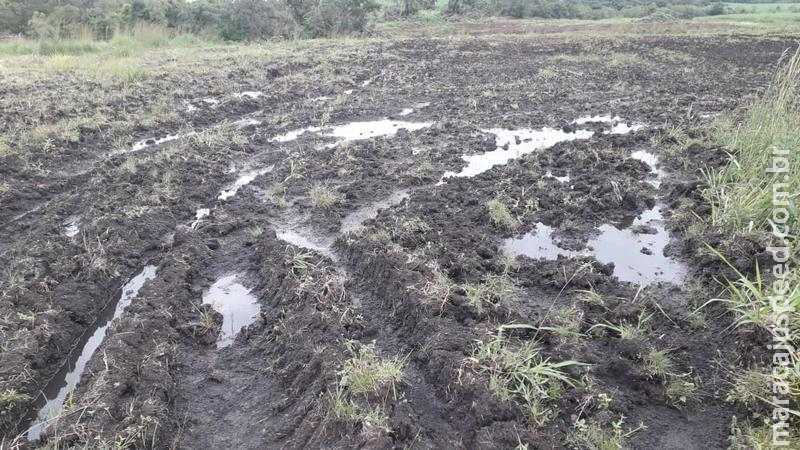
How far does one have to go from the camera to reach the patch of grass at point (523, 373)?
3.51 m

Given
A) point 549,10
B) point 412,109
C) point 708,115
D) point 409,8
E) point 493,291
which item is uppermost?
point 409,8

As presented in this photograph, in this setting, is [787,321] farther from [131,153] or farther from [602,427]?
[131,153]

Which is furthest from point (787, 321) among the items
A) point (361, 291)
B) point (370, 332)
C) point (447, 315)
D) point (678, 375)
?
point (361, 291)

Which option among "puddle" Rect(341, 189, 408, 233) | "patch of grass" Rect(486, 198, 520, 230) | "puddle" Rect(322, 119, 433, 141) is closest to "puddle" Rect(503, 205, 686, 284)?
"patch of grass" Rect(486, 198, 520, 230)

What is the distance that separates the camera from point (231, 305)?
516cm

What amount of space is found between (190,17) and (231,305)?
25.9 m

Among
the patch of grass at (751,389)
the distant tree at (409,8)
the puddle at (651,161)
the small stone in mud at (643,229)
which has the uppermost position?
the distant tree at (409,8)

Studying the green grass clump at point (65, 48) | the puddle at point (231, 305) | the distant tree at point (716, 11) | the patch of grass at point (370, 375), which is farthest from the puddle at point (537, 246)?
the distant tree at point (716, 11)

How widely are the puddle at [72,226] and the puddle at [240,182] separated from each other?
5.96 feet

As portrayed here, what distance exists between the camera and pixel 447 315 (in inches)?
174

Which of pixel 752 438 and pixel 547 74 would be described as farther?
pixel 547 74

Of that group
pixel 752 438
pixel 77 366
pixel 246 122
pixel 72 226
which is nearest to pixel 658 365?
pixel 752 438

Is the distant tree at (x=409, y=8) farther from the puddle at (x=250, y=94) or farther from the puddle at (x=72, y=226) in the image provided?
the puddle at (x=72, y=226)

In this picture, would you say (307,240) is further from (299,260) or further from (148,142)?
(148,142)
